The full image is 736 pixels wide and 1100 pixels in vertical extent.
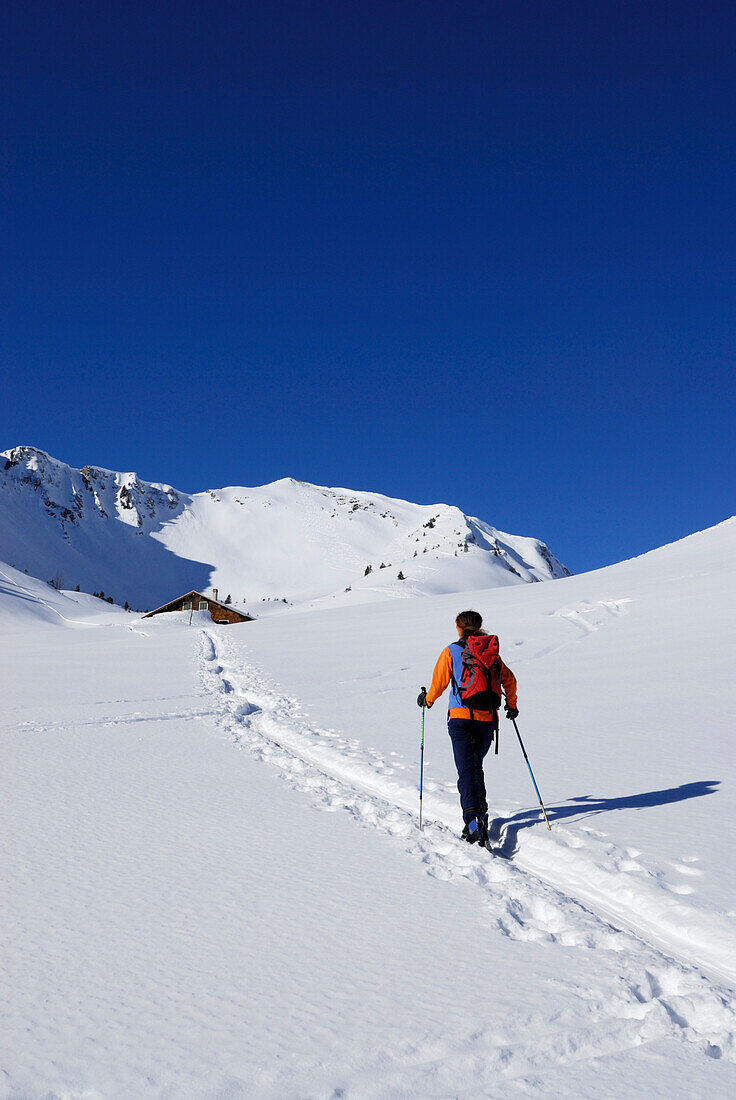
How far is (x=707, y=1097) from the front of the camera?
7.88 ft

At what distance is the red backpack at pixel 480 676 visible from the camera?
5996 millimetres

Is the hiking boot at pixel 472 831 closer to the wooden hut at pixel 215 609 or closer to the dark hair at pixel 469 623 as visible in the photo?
the dark hair at pixel 469 623

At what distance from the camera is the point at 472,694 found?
600 cm

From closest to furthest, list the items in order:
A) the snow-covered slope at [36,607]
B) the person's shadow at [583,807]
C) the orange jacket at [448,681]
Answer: the person's shadow at [583,807]
the orange jacket at [448,681]
the snow-covered slope at [36,607]

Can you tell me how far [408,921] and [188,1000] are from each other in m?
1.40

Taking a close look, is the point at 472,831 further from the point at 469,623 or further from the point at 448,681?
the point at 469,623

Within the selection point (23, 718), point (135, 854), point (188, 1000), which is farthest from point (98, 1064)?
point (23, 718)

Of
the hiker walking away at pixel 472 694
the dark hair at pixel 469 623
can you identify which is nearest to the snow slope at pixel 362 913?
the hiker walking away at pixel 472 694

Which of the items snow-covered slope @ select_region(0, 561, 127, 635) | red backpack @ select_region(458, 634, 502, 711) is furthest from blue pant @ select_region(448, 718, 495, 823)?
snow-covered slope @ select_region(0, 561, 127, 635)

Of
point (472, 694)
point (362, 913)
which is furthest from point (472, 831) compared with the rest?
point (362, 913)

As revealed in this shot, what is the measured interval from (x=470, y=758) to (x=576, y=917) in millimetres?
1990

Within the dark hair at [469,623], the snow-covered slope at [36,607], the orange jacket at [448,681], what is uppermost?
the dark hair at [469,623]

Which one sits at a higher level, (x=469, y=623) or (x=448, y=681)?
(x=469, y=623)

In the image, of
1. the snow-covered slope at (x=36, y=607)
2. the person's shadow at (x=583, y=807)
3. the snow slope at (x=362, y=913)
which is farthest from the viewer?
the snow-covered slope at (x=36, y=607)
